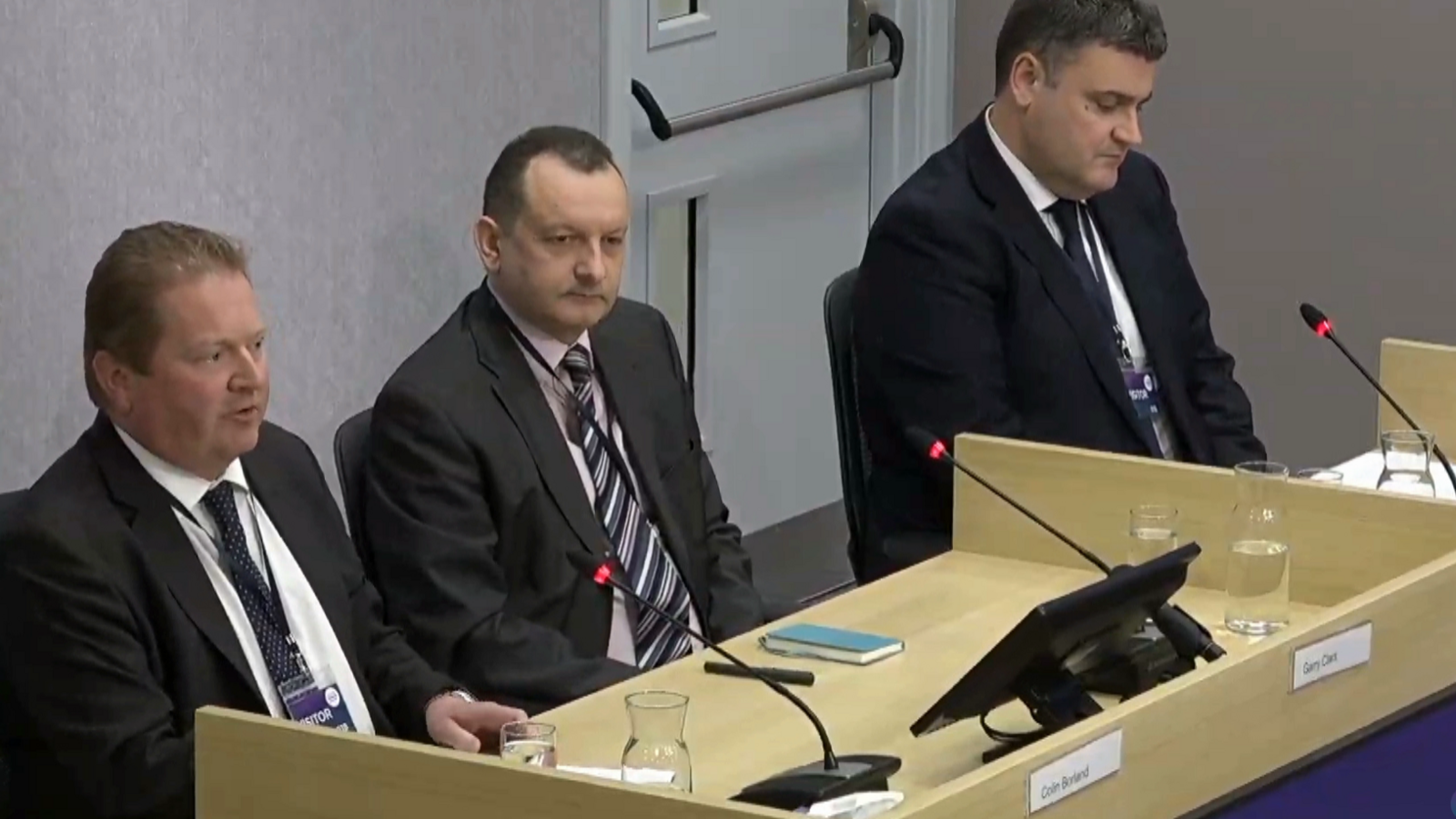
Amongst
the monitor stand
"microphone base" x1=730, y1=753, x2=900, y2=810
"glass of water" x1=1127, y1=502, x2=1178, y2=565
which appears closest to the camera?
"microphone base" x1=730, y1=753, x2=900, y2=810

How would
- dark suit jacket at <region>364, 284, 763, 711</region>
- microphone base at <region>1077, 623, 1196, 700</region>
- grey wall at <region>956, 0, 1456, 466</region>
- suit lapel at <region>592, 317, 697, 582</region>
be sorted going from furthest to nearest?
1. grey wall at <region>956, 0, 1456, 466</region>
2. suit lapel at <region>592, 317, 697, 582</region>
3. dark suit jacket at <region>364, 284, 763, 711</region>
4. microphone base at <region>1077, 623, 1196, 700</region>

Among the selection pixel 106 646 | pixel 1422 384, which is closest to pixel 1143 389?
pixel 1422 384

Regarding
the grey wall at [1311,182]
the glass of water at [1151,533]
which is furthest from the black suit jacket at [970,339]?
the grey wall at [1311,182]

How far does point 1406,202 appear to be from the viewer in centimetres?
555

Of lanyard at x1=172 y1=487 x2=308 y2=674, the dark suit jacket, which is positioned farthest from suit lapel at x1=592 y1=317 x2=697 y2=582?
lanyard at x1=172 y1=487 x2=308 y2=674

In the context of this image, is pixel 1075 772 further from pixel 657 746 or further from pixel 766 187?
pixel 766 187

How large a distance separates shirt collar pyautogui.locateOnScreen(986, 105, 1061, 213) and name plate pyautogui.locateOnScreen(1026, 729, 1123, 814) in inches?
71.2

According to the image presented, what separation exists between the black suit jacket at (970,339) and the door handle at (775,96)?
1125 millimetres

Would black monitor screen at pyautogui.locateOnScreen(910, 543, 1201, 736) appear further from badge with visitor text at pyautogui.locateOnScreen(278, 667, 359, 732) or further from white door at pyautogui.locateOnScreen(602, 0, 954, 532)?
white door at pyautogui.locateOnScreen(602, 0, 954, 532)

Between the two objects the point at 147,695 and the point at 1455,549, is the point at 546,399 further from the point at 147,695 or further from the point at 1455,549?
the point at 1455,549

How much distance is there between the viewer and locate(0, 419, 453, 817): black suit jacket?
289 centimetres

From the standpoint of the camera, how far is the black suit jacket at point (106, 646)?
2.89 m

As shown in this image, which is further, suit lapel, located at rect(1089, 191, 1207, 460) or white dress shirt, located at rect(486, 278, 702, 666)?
suit lapel, located at rect(1089, 191, 1207, 460)

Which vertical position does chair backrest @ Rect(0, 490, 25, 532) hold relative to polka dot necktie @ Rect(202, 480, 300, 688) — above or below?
above
